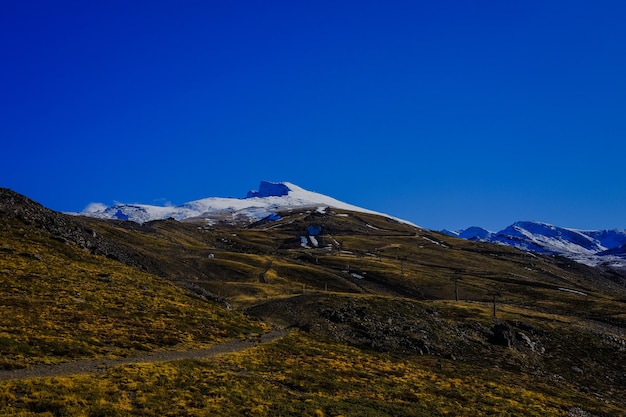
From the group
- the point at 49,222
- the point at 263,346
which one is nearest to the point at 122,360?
the point at 263,346

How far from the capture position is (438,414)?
1586 inches

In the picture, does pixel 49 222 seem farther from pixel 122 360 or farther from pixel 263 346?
pixel 122 360

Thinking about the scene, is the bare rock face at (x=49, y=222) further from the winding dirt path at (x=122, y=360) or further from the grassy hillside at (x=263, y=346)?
the winding dirt path at (x=122, y=360)

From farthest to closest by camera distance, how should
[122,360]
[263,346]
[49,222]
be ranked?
[49,222], [263,346], [122,360]

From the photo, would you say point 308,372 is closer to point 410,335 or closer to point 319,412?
point 319,412

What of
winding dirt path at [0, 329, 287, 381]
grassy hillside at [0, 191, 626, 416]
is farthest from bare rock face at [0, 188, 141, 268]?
winding dirt path at [0, 329, 287, 381]

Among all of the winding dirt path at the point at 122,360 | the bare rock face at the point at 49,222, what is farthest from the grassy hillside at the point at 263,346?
the winding dirt path at the point at 122,360

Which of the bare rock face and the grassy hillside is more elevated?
the bare rock face

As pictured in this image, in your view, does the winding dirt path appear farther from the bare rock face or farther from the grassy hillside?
the bare rock face

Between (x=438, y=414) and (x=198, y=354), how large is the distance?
995 inches

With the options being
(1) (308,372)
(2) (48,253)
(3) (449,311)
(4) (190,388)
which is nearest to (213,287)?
(2) (48,253)

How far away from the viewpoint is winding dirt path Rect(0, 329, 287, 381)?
32.9 m

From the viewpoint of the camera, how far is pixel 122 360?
40.8m

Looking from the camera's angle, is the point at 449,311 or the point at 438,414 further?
the point at 449,311
